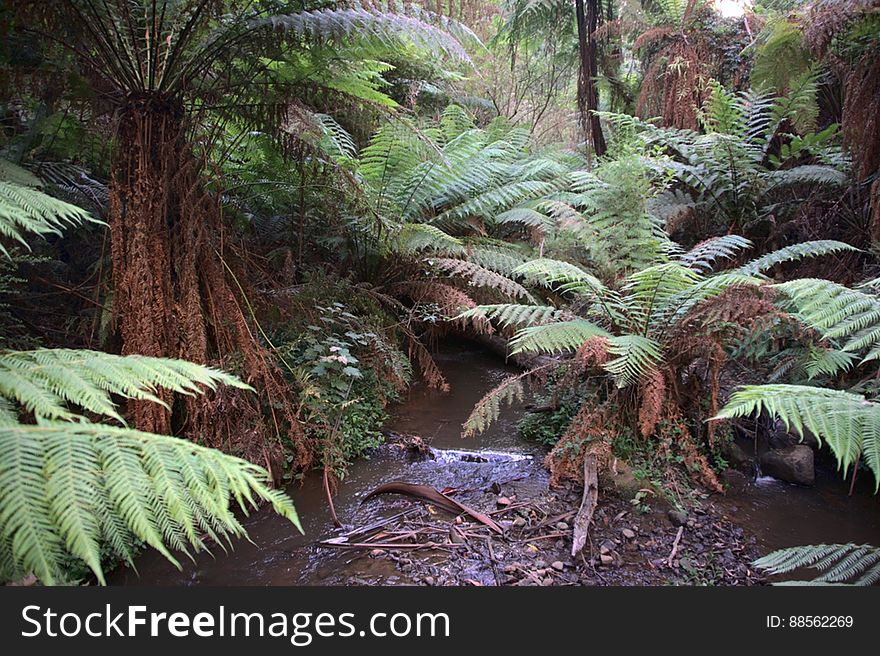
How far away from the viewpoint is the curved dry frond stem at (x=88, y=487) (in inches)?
33.6

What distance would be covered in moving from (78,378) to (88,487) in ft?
1.15

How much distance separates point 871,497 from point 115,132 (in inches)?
157

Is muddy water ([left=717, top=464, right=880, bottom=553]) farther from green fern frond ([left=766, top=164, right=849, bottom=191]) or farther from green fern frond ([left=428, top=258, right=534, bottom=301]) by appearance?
green fern frond ([left=766, top=164, right=849, bottom=191])

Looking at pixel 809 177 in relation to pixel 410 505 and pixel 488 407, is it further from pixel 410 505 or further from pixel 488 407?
pixel 410 505

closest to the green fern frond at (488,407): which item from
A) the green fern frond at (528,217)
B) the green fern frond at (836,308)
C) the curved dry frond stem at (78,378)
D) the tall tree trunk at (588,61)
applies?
the green fern frond at (836,308)

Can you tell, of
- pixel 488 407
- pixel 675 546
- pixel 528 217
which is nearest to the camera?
pixel 675 546

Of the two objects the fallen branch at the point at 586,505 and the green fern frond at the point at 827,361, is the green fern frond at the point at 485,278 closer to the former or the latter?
the fallen branch at the point at 586,505

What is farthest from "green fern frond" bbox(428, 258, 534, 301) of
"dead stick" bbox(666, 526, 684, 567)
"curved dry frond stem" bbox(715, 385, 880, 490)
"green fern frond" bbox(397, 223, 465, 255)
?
"curved dry frond stem" bbox(715, 385, 880, 490)

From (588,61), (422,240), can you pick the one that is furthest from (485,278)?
(588,61)

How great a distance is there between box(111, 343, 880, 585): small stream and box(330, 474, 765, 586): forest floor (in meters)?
0.10

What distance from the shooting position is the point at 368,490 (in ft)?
8.47

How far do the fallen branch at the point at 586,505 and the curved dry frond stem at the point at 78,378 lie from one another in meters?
1.55

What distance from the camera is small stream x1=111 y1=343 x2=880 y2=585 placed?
1.99 metres

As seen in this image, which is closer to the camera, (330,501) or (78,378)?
(78,378)
